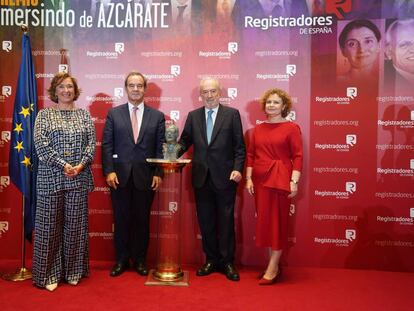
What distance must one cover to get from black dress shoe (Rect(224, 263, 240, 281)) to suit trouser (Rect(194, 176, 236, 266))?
0.05 m

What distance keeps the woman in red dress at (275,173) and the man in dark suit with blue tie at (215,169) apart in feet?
0.72

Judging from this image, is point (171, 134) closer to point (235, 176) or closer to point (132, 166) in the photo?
point (132, 166)

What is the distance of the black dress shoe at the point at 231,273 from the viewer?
3969 millimetres

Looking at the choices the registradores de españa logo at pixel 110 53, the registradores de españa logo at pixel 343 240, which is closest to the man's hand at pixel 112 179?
the registradores de españa logo at pixel 110 53

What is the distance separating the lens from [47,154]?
3641 mm

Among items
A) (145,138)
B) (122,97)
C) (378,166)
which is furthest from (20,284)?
(378,166)

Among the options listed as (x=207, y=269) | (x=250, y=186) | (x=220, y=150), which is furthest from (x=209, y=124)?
(x=207, y=269)

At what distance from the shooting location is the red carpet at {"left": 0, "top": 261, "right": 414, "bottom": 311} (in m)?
3.38

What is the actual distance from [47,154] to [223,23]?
7.10ft

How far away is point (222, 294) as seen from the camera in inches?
142

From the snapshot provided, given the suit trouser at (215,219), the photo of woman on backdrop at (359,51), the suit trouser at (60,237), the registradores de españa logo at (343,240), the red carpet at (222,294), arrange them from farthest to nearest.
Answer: the registradores de españa logo at (343,240) → the photo of woman on backdrop at (359,51) → the suit trouser at (215,219) → the suit trouser at (60,237) → the red carpet at (222,294)

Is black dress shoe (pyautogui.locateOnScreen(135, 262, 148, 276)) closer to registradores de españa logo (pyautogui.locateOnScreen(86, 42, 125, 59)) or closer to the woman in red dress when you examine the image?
the woman in red dress

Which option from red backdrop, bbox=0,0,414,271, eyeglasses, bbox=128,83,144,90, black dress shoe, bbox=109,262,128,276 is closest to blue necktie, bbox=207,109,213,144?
red backdrop, bbox=0,0,414,271

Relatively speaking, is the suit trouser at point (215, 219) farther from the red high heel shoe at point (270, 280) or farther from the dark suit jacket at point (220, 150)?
the red high heel shoe at point (270, 280)
